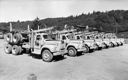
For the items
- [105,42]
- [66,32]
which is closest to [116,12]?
[105,42]

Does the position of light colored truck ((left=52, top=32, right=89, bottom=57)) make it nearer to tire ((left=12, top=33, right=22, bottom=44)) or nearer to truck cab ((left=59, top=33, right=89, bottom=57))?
Result: truck cab ((left=59, top=33, right=89, bottom=57))

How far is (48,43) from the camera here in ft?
36.1

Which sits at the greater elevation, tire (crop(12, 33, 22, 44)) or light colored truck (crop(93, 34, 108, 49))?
tire (crop(12, 33, 22, 44))

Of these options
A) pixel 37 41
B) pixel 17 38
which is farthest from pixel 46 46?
pixel 17 38

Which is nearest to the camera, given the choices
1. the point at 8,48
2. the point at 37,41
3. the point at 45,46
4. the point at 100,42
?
the point at 45,46

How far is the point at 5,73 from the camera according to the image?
7.67 m

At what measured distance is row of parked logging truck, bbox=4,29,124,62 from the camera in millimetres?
10820

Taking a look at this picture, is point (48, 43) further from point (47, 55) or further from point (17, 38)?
point (17, 38)

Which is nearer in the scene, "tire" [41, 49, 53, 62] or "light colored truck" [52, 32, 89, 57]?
"tire" [41, 49, 53, 62]

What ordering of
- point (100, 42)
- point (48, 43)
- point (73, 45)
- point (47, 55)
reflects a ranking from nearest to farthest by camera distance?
point (47, 55) → point (48, 43) → point (73, 45) → point (100, 42)

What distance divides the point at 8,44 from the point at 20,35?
1788 millimetres

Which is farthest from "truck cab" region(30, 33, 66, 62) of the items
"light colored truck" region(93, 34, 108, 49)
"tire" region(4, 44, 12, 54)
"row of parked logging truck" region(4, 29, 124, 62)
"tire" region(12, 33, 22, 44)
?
"light colored truck" region(93, 34, 108, 49)

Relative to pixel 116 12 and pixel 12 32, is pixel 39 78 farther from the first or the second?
pixel 116 12

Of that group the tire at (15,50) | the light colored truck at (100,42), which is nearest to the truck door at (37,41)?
the tire at (15,50)
